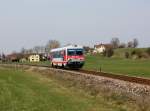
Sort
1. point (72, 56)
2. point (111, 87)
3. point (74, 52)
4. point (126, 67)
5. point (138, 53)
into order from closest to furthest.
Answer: point (111, 87) → point (72, 56) → point (74, 52) → point (126, 67) → point (138, 53)

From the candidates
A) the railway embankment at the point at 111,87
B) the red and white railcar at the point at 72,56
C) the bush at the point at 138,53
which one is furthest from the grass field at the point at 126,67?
the bush at the point at 138,53

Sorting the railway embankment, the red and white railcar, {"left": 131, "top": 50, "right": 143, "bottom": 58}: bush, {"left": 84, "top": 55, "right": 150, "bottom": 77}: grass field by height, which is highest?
{"left": 131, "top": 50, "right": 143, "bottom": 58}: bush

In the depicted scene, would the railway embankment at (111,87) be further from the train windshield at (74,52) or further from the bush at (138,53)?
the bush at (138,53)

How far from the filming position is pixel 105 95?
89.6 feet

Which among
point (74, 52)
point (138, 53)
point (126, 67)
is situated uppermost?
point (138, 53)

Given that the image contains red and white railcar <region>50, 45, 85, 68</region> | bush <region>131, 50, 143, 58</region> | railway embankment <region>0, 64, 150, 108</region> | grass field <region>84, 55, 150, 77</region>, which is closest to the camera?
railway embankment <region>0, 64, 150, 108</region>

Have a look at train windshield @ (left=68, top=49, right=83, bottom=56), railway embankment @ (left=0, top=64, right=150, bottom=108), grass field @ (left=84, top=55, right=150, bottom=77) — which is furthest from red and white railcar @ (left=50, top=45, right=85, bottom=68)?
railway embankment @ (left=0, top=64, right=150, bottom=108)

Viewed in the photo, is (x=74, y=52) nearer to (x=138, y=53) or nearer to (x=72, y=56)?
(x=72, y=56)

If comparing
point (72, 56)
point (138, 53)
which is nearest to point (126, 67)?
point (72, 56)

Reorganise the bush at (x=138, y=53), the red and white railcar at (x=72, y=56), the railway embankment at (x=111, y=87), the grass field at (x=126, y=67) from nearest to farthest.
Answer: the railway embankment at (x=111, y=87) < the grass field at (x=126, y=67) < the red and white railcar at (x=72, y=56) < the bush at (x=138, y=53)

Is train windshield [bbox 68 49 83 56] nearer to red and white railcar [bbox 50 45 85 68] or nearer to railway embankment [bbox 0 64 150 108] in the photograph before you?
red and white railcar [bbox 50 45 85 68]

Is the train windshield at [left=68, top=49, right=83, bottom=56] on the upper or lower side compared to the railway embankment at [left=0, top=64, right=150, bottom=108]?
upper

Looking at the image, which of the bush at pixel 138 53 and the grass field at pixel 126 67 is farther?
the bush at pixel 138 53

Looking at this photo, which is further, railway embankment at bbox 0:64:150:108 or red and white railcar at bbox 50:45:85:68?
red and white railcar at bbox 50:45:85:68
